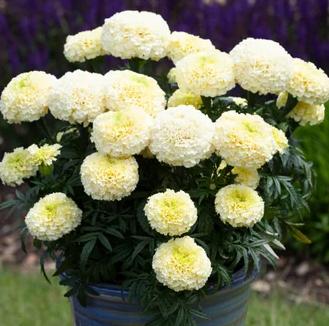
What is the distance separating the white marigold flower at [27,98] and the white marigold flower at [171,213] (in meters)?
0.44

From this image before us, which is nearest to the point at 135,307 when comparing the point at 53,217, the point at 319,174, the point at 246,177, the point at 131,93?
the point at 53,217

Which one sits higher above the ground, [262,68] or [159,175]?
[262,68]

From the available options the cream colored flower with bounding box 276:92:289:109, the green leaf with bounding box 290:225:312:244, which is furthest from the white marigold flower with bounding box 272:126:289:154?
the green leaf with bounding box 290:225:312:244

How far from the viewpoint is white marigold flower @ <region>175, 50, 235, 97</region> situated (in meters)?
2.12

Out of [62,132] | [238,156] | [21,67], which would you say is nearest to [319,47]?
[21,67]

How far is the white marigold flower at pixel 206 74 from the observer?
2125 millimetres

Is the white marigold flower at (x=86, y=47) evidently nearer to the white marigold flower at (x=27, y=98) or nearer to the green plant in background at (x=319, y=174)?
the white marigold flower at (x=27, y=98)

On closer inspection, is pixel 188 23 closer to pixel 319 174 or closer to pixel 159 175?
pixel 319 174

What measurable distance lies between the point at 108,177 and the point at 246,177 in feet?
1.24

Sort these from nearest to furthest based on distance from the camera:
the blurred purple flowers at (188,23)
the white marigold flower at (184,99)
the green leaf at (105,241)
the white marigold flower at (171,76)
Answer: the green leaf at (105,241)
the white marigold flower at (184,99)
the white marigold flower at (171,76)
the blurred purple flowers at (188,23)

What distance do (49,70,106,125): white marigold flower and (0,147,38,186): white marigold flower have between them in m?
0.19

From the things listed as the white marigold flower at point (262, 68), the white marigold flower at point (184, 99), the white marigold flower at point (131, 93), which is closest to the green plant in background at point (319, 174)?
the white marigold flower at point (184, 99)

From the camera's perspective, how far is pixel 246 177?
216 cm

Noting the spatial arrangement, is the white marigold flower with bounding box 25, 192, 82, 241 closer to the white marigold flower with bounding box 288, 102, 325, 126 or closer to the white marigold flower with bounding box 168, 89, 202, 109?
the white marigold flower with bounding box 168, 89, 202, 109
